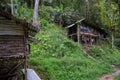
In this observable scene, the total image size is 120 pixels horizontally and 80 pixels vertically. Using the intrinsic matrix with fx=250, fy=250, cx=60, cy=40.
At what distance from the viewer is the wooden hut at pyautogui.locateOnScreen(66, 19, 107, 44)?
33.6 meters

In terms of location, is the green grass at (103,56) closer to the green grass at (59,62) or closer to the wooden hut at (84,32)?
the wooden hut at (84,32)

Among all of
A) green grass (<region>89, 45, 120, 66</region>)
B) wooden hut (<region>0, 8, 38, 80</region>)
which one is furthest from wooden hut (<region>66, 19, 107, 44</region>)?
wooden hut (<region>0, 8, 38, 80</region>)

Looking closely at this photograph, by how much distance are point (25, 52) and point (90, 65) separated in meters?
11.6

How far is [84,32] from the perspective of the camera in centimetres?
3491

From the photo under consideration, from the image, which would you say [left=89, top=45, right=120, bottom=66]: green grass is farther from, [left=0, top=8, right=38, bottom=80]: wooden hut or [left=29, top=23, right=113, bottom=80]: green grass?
[left=0, top=8, right=38, bottom=80]: wooden hut

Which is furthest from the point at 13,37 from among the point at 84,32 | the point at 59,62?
the point at 84,32

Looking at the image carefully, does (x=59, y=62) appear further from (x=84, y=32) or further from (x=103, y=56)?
(x=84, y=32)

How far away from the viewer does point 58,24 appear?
3362cm

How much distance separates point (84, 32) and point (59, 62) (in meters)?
14.9

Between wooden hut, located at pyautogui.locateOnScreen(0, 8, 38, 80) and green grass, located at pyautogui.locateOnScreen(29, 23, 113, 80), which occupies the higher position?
wooden hut, located at pyautogui.locateOnScreen(0, 8, 38, 80)

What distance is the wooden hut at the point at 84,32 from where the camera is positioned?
3356 centimetres

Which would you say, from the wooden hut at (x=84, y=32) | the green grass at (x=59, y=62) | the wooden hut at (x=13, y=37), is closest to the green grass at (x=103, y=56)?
the wooden hut at (x=84, y=32)

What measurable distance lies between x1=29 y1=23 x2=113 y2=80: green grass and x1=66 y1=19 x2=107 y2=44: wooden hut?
5.26m

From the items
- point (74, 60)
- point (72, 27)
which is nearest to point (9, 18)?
point (74, 60)
